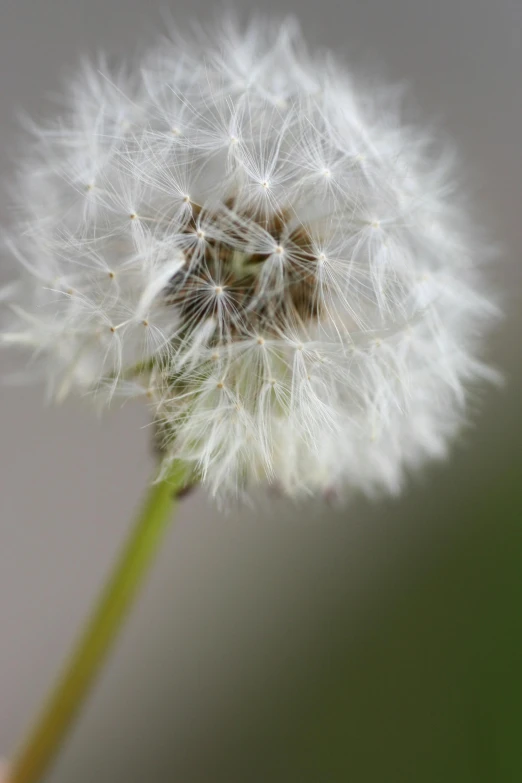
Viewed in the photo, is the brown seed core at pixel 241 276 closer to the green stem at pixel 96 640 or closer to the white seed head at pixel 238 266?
the white seed head at pixel 238 266

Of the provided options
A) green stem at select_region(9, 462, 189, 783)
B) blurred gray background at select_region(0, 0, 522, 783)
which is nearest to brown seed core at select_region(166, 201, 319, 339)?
green stem at select_region(9, 462, 189, 783)

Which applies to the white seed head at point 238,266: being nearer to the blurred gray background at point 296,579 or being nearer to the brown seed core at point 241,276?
the brown seed core at point 241,276

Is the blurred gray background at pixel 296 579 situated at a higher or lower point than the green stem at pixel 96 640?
higher

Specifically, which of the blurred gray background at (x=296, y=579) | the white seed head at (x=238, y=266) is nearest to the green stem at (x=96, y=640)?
the white seed head at (x=238, y=266)

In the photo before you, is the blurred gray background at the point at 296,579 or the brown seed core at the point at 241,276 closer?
the brown seed core at the point at 241,276

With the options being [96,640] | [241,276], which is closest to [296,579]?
[96,640]

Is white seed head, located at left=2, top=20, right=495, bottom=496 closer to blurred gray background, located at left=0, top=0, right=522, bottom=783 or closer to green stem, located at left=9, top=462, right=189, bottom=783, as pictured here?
green stem, located at left=9, top=462, right=189, bottom=783

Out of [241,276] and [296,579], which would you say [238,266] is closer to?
[241,276]
